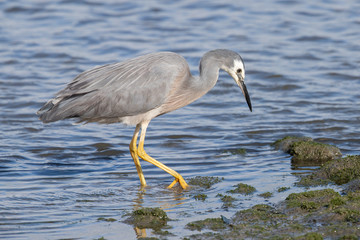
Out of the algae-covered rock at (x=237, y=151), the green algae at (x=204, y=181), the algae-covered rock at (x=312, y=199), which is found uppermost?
the algae-covered rock at (x=312, y=199)

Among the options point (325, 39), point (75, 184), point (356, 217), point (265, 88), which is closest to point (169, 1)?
point (325, 39)

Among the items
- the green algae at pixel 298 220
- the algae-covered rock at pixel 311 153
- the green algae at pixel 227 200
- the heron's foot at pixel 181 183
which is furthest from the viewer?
the algae-covered rock at pixel 311 153

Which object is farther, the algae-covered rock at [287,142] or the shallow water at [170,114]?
the algae-covered rock at [287,142]

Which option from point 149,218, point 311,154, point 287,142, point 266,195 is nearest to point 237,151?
point 287,142

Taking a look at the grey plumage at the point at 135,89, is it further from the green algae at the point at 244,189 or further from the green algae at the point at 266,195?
the green algae at the point at 266,195

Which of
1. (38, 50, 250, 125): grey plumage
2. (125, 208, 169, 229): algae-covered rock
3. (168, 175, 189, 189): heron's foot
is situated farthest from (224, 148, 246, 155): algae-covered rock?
(125, 208, 169, 229): algae-covered rock

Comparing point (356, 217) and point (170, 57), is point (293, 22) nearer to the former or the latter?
point (170, 57)

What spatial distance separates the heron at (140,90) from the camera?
24.7 feet

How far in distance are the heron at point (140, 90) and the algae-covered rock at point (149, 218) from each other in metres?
1.44

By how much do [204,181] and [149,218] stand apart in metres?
1.69

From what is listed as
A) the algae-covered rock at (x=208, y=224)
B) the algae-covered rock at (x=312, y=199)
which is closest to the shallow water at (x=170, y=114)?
the algae-covered rock at (x=208, y=224)

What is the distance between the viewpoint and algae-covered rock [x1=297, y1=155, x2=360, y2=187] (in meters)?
7.10

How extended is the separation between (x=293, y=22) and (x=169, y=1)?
378 cm

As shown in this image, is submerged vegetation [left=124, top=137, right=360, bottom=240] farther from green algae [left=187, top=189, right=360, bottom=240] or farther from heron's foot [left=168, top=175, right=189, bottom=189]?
heron's foot [left=168, top=175, right=189, bottom=189]
